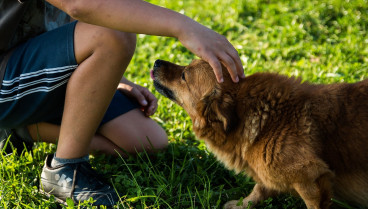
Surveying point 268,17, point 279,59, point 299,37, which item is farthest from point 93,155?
point 268,17

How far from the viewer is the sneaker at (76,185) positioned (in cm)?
283

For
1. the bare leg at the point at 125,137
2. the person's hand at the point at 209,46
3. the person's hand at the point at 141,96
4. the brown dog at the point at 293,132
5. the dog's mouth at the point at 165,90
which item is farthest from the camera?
the person's hand at the point at 141,96

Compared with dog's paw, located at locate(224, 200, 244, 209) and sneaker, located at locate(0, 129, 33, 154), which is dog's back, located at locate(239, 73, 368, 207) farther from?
sneaker, located at locate(0, 129, 33, 154)

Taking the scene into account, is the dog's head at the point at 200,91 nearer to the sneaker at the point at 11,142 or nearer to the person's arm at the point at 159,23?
the person's arm at the point at 159,23

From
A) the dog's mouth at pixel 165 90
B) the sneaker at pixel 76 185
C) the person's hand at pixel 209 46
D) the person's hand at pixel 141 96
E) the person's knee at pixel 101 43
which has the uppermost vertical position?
the person's hand at pixel 209 46

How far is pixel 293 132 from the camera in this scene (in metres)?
2.47

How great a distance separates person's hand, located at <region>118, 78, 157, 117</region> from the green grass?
13.0 inches

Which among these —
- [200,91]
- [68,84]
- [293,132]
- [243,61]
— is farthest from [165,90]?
[243,61]

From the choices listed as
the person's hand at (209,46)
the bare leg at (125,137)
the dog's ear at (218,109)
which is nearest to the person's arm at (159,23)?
the person's hand at (209,46)

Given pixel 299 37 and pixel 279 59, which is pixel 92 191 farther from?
pixel 299 37

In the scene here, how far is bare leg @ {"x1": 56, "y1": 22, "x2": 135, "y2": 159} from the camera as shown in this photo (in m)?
2.78

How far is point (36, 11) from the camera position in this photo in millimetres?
3055

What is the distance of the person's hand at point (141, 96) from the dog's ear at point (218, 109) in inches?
38.1

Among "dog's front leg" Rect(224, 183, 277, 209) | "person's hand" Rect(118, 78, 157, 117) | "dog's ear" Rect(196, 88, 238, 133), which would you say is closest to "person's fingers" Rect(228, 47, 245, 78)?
"dog's ear" Rect(196, 88, 238, 133)
